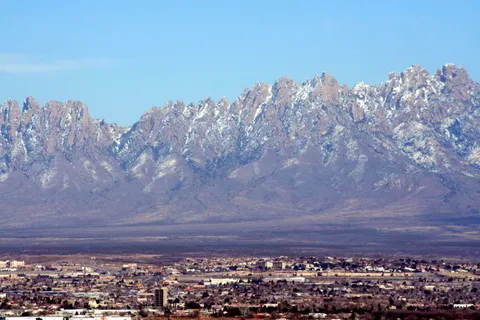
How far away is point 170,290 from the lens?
16262 cm

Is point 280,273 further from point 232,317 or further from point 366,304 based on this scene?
point 232,317

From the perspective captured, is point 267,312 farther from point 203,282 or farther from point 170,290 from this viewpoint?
point 203,282

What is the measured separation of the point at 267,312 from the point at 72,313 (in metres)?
15.3

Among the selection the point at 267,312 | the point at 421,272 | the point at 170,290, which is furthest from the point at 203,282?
the point at 267,312

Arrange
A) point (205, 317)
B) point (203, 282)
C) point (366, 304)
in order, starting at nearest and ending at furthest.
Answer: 1. point (205, 317)
2. point (366, 304)
3. point (203, 282)

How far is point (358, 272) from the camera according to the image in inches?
7800

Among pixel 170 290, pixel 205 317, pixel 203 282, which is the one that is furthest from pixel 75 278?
pixel 205 317

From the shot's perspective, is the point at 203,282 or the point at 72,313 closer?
the point at 72,313

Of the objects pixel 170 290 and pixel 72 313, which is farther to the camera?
pixel 170 290

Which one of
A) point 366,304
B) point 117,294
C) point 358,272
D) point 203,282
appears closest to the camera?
point 366,304

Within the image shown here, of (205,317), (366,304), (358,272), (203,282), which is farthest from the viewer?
(358,272)

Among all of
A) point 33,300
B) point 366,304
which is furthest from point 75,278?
point 366,304

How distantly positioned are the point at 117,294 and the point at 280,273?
142 ft

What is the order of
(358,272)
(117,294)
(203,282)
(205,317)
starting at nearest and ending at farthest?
(205,317) < (117,294) < (203,282) < (358,272)
